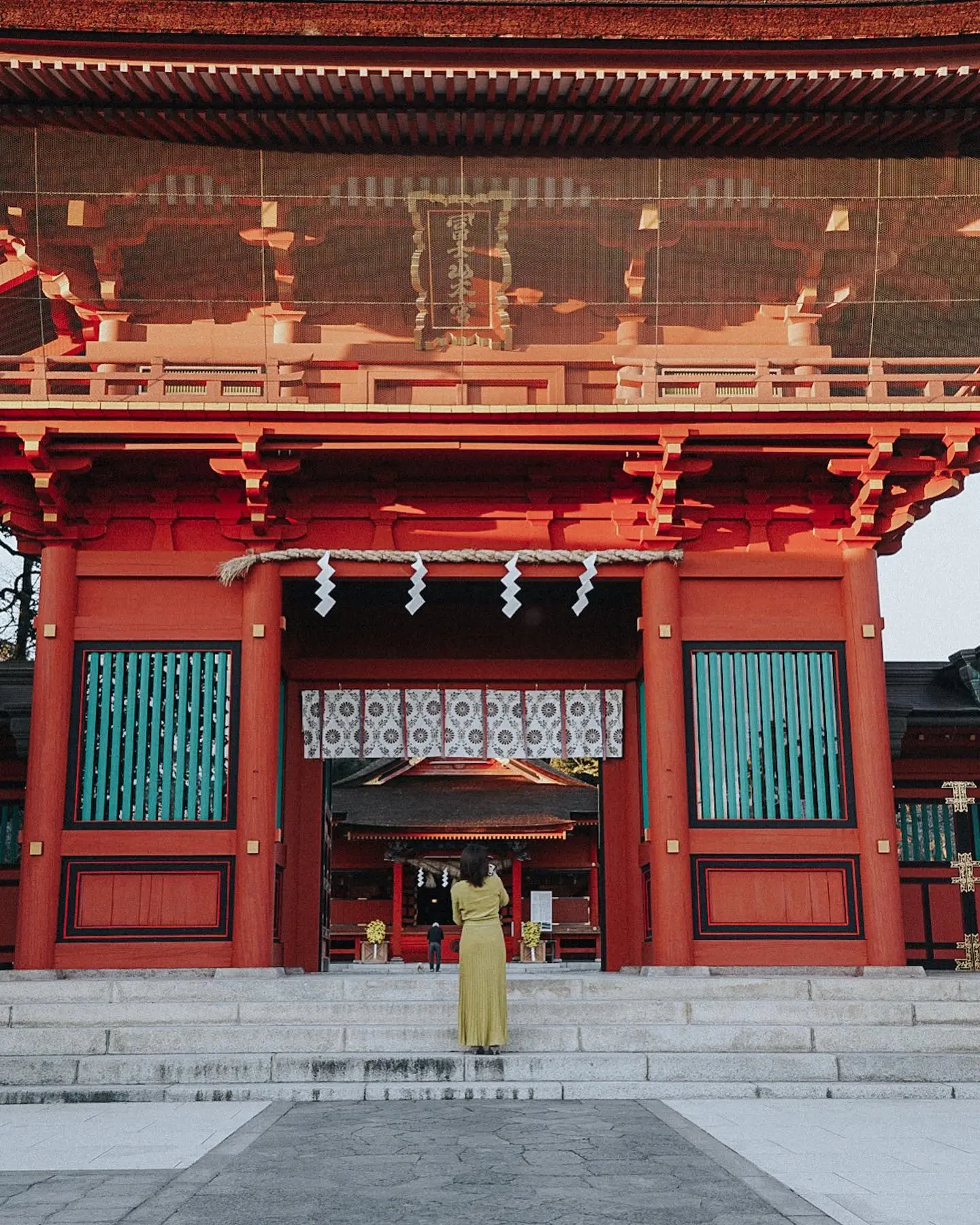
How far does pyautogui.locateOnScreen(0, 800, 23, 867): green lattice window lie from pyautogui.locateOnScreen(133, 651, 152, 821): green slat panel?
8.71ft

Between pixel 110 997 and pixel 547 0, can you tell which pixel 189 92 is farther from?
pixel 110 997

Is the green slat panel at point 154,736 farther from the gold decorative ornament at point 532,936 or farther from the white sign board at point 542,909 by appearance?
the white sign board at point 542,909

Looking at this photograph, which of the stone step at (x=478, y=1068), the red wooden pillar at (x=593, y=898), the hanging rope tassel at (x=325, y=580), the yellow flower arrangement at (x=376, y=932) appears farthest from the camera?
the red wooden pillar at (x=593, y=898)

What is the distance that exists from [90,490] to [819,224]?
24.1 feet

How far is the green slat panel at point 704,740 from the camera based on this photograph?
1133 cm

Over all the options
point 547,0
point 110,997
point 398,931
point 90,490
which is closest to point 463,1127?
point 110,997

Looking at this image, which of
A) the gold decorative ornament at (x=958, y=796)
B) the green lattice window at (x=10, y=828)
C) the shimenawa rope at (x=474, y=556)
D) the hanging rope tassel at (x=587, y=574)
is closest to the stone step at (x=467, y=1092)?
the hanging rope tassel at (x=587, y=574)

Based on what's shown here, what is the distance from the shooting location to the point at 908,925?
45.5 ft

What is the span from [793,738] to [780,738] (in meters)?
0.12

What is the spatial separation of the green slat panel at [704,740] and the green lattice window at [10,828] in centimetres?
712

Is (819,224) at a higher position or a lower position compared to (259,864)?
higher

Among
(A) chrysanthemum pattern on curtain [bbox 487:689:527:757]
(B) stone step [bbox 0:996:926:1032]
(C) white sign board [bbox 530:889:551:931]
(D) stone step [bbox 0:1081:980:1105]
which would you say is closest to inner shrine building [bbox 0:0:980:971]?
(A) chrysanthemum pattern on curtain [bbox 487:689:527:757]

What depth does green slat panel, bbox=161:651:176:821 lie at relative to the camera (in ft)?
36.8

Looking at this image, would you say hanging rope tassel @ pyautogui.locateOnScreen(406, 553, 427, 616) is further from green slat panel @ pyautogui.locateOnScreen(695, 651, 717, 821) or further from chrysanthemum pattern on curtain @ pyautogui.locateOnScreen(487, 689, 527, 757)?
green slat panel @ pyautogui.locateOnScreen(695, 651, 717, 821)
